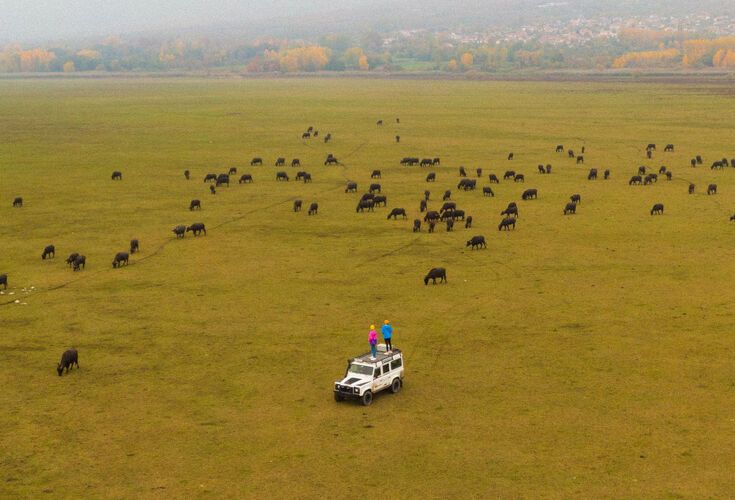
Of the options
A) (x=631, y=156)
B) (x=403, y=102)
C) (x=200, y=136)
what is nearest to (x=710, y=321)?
(x=631, y=156)

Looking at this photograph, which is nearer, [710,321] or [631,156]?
[710,321]

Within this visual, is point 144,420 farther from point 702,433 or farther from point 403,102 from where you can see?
point 403,102

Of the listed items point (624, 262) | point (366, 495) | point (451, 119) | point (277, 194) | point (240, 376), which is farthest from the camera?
point (451, 119)

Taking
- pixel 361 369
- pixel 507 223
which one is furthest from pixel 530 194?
pixel 361 369

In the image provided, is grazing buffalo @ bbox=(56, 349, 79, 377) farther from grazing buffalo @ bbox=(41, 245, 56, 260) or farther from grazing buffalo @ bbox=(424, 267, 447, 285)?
grazing buffalo @ bbox=(41, 245, 56, 260)

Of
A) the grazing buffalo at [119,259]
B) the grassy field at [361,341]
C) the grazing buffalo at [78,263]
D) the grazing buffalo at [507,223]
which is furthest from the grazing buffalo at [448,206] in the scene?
the grazing buffalo at [78,263]

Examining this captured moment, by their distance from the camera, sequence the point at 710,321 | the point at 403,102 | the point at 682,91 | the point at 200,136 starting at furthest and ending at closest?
the point at 682,91, the point at 403,102, the point at 200,136, the point at 710,321
